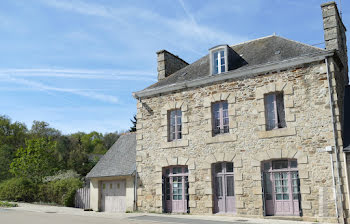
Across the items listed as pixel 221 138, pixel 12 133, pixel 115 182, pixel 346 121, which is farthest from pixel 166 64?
pixel 12 133

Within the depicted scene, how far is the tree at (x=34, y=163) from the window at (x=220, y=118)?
12.0m

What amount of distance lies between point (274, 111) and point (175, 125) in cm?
398

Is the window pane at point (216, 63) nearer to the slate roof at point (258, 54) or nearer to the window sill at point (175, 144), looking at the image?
the slate roof at point (258, 54)

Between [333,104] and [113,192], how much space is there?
32.0ft

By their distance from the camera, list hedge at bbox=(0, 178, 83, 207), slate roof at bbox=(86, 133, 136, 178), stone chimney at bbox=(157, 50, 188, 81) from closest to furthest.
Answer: slate roof at bbox=(86, 133, 136, 178), stone chimney at bbox=(157, 50, 188, 81), hedge at bbox=(0, 178, 83, 207)

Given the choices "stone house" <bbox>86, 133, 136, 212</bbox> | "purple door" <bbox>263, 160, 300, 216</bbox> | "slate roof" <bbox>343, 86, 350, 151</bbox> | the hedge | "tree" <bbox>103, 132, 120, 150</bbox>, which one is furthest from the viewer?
"tree" <bbox>103, 132, 120, 150</bbox>

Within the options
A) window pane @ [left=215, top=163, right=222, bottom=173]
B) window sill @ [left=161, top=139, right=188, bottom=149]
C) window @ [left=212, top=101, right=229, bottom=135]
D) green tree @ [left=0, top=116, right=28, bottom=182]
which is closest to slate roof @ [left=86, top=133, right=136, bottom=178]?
window sill @ [left=161, top=139, right=188, bottom=149]

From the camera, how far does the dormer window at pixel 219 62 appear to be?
1292 centimetres

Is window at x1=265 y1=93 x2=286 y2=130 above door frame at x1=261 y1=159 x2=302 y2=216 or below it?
above

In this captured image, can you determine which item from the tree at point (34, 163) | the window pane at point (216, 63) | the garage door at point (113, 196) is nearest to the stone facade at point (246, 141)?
the window pane at point (216, 63)

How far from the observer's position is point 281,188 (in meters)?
10.8

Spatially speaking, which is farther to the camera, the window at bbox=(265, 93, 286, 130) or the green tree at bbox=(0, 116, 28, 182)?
the green tree at bbox=(0, 116, 28, 182)

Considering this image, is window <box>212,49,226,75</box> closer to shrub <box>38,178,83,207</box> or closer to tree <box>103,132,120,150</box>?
shrub <box>38,178,83,207</box>

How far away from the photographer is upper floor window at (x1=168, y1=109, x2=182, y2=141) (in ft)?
43.7
